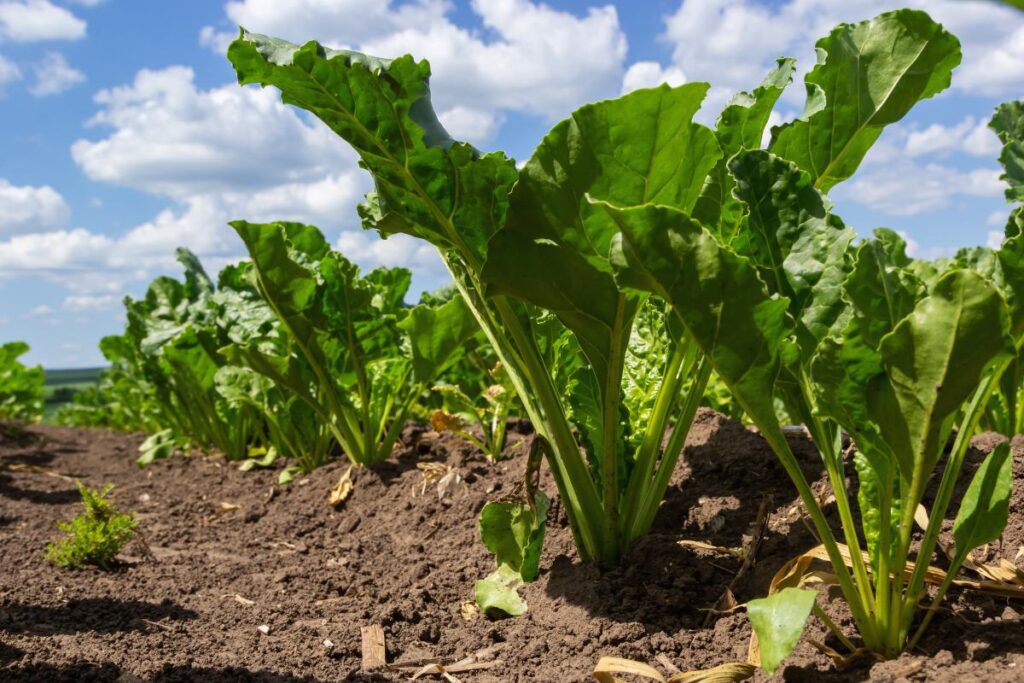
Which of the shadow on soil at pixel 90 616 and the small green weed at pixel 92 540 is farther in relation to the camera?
the small green weed at pixel 92 540

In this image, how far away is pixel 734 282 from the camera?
62.0 inches

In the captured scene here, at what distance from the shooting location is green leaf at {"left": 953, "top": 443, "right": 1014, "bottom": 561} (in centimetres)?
174

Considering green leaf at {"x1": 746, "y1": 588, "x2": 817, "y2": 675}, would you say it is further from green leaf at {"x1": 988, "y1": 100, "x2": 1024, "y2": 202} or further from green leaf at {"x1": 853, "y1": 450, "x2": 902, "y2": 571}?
green leaf at {"x1": 988, "y1": 100, "x2": 1024, "y2": 202}

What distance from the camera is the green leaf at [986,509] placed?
5.70 feet

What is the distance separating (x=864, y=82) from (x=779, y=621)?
4.27ft

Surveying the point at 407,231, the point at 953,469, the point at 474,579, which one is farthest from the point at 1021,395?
the point at 407,231

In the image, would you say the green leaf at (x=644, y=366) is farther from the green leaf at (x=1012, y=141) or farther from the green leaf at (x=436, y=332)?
the green leaf at (x=1012, y=141)

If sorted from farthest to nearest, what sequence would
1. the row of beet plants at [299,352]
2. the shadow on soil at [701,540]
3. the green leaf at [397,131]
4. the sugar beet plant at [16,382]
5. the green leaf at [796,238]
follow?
1. the sugar beet plant at [16,382]
2. the row of beet plants at [299,352]
3. the shadow on soil at [701,540]
4. the green leaf at [397,131]
5. the green leaf at [796,238]

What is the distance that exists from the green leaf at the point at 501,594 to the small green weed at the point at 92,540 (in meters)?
1.63

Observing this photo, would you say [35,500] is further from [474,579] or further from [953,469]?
[953,469]

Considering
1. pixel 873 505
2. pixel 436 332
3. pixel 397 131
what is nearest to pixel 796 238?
pixel 873 505

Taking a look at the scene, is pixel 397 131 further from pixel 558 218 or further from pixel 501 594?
pixel 501 594

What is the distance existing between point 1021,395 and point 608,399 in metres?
1.69

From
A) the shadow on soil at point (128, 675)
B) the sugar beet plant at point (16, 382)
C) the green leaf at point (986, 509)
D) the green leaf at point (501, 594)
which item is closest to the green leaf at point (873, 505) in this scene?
the green leaf at point (986, 509)
